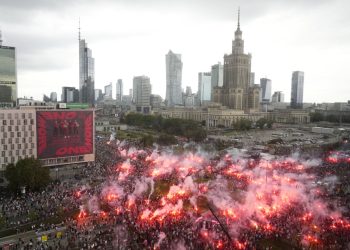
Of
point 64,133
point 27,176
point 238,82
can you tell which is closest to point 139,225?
point 27,176

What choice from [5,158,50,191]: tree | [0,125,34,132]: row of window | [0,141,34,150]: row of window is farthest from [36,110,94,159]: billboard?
[5,158,50,191]: tree

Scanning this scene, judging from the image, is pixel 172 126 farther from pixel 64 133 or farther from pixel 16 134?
pixel 16 134

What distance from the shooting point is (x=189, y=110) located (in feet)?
531

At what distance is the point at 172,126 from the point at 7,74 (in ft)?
173

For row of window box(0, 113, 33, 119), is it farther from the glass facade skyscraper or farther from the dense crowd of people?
the glass facade skyscraper

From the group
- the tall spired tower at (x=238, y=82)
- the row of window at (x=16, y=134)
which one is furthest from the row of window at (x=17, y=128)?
the tall spired tower at (x=238, y=82)

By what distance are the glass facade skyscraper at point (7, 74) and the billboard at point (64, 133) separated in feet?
176

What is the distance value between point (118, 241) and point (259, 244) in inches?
421

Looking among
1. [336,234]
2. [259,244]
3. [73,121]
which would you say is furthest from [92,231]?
[73,121]

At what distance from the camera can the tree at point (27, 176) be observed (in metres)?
38.0

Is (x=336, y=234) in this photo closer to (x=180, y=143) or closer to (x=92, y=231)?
(x=92, y=231)

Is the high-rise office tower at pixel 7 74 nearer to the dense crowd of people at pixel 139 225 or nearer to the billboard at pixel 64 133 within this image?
the billboard at pixel 64 133

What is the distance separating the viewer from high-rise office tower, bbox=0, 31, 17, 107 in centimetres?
9575

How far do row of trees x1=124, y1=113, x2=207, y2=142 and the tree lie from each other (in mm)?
44204
